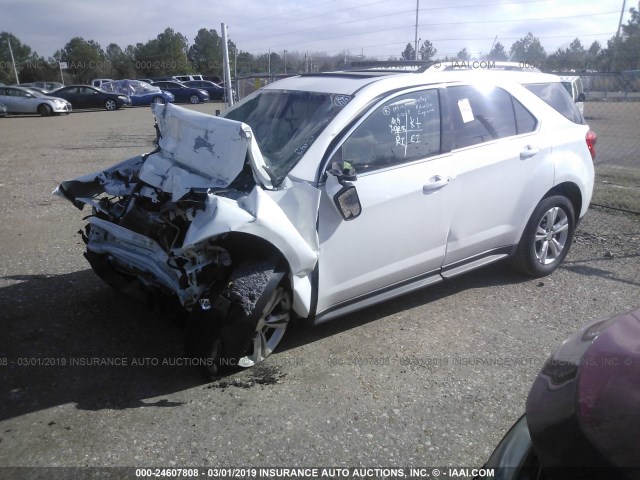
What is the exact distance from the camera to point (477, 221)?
436 centimetres

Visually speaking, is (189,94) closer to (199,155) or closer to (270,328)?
(199,155)

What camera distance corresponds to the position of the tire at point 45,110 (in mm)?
24656

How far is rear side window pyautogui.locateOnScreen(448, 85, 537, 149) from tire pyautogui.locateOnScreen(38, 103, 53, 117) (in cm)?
2483

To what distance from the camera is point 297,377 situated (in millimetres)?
3561

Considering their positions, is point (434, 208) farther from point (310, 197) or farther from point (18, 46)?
point (18, 46)

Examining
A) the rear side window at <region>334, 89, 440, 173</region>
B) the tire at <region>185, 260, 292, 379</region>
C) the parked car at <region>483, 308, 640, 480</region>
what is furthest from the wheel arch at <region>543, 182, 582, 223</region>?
the parked car at <region>483, 308, 640, 480</region>

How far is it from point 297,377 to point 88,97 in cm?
2925

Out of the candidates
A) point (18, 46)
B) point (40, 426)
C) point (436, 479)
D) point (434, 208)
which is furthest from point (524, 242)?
point (18, 46)

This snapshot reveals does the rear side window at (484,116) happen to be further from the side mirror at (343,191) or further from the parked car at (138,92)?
the parked car at (138,92)

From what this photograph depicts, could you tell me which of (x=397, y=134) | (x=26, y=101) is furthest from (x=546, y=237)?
(x=26, y=101)

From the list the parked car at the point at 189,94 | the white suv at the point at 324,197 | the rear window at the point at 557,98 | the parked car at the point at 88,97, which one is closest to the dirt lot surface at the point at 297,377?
the white suv at the point at 324,197

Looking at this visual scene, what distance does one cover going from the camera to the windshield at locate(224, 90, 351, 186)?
12.1 ft

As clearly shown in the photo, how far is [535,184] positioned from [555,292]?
99 cm

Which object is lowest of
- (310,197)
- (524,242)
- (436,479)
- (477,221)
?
(436,479)
